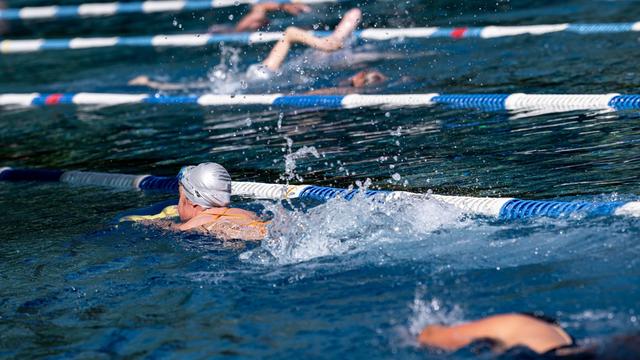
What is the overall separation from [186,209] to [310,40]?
4.37 metres

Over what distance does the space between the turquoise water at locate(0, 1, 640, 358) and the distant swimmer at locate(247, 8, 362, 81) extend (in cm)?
16

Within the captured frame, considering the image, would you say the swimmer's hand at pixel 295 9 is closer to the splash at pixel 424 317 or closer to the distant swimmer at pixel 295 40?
the distant swimmer at pixel 295 40

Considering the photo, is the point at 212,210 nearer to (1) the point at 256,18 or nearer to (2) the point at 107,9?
(1) the point at 256,18

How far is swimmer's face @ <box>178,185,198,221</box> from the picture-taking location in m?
5.63

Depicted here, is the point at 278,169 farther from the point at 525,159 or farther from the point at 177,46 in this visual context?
the point at 177,46

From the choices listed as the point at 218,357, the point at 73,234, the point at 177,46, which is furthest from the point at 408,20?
the point at 218,357

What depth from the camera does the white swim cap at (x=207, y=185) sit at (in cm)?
549

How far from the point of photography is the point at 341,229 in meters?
5.19

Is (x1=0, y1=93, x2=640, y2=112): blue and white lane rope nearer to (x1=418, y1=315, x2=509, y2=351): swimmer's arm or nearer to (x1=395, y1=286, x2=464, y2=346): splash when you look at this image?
(x1=395, y1=286, x2=464, y2=346): splash

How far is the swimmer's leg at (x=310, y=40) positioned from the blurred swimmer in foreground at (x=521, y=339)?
6152 mm

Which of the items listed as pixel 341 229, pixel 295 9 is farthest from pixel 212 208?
pixel 295 9

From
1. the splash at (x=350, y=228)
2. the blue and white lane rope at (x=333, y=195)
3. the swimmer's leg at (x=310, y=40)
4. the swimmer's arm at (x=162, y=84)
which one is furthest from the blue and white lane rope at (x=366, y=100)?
the splash at (x=350, y=228)

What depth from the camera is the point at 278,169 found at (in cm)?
689

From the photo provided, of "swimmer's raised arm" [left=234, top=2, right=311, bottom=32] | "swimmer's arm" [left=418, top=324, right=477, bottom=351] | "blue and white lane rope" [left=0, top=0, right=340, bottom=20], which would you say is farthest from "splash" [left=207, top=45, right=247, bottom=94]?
"swimmer's arm" [left=418, top=324, right=477, bottom=351]
